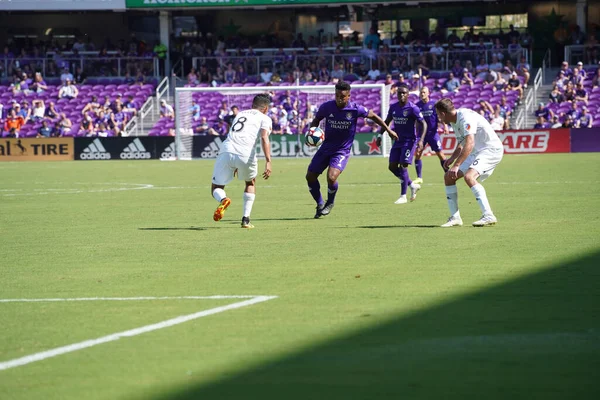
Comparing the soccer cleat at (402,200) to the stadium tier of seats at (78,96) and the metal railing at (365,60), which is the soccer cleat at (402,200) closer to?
the metal railing at (365,60)

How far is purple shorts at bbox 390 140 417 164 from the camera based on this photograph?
1984cm

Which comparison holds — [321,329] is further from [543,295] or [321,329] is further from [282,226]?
Answer: [282,226]

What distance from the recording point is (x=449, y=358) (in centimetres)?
641

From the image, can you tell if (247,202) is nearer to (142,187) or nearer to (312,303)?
(312,303)

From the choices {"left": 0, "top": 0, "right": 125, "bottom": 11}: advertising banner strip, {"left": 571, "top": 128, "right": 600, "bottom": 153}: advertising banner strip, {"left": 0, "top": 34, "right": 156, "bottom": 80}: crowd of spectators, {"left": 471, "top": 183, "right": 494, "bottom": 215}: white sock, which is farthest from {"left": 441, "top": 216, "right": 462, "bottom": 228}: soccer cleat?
{"left": 0, "top": 0, "right": 125, "bottom": 11}: advertising banner strip

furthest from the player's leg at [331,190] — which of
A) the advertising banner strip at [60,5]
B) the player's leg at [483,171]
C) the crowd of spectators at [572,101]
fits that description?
the advertising banner strip at [60,5]

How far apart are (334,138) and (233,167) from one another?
254 centimetres

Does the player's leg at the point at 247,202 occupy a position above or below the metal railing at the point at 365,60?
below

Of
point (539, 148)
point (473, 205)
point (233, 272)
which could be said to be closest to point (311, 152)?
point (539, 148)

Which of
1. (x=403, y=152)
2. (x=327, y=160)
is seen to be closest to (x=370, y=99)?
(x=403, y=152)

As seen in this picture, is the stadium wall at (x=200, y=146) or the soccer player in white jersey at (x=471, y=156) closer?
the soccer player in white jersey at (x=471, y=156)

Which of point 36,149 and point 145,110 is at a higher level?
point 145,110

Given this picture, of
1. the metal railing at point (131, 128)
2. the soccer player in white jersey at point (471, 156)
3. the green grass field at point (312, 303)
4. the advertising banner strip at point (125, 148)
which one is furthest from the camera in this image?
the metal railing at point (131, 128)

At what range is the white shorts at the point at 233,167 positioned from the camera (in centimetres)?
1469
